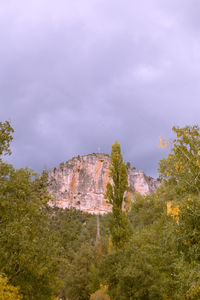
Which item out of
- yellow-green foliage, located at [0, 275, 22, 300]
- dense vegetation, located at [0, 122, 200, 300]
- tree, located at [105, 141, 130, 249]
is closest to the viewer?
yellow-green foliage, located at [0, 275, 22, 300]

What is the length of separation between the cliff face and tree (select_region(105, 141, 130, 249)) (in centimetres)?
8223

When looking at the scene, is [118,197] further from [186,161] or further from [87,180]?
[87,180]

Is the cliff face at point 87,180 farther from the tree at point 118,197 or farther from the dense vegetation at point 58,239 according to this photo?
the dense vegetation at point 58,239

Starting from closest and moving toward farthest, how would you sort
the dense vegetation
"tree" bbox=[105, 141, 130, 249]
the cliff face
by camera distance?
the dense vegetation < "tree" bbox=[105, 141, 130, 249] < the cliff face

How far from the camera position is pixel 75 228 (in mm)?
64125

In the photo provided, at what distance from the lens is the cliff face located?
106750 millimetres

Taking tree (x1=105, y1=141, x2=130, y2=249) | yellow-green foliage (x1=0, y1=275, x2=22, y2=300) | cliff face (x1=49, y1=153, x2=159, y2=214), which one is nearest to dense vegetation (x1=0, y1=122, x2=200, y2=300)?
yellow-green foliage (x1=0, y1=275, x2=22, y2=300)

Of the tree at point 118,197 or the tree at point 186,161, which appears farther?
the tree at point 118,197

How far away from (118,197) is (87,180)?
86.8m

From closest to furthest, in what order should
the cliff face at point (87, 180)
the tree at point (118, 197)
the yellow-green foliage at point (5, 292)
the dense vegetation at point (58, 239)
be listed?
1. the yellow-green foliage at point (5, 292)
2. the dense vegetation at point (58, 239)
3. the tree at point (118, 197)
4. the cliff face at point (87, 180)

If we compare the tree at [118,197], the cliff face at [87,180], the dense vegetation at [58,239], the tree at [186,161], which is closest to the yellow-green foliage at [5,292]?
the dense vegetation at [58,239]

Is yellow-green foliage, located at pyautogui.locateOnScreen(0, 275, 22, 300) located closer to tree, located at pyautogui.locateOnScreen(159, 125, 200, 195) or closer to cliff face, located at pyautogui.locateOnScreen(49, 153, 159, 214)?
tree, located at pyautogui.locateOnScreen(159, 125, 200, 195)

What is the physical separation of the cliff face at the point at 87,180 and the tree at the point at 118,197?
82233 mm

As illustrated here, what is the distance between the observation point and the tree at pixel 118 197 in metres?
22.2
